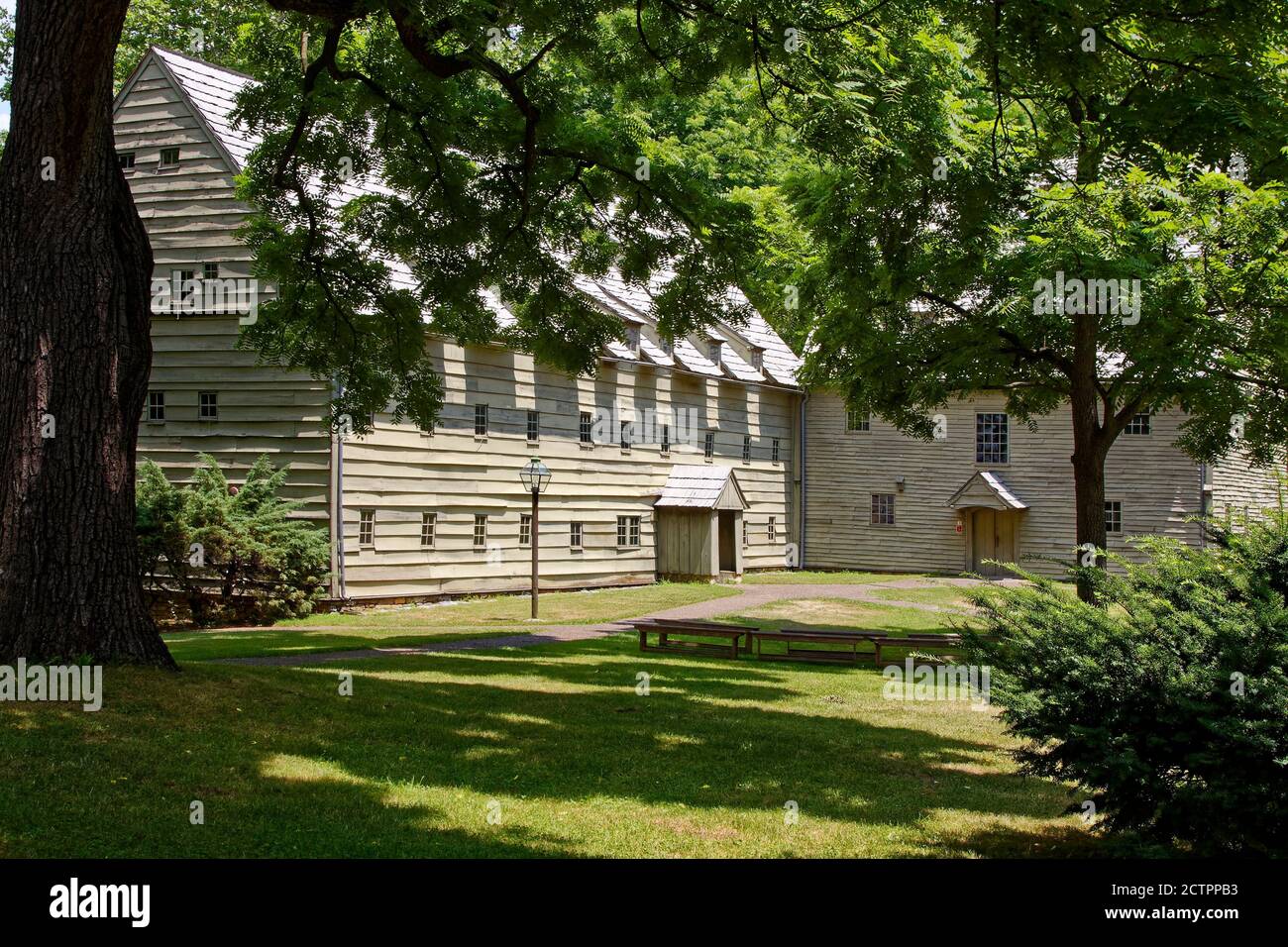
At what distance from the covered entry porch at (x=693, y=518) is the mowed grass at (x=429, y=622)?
1069mm

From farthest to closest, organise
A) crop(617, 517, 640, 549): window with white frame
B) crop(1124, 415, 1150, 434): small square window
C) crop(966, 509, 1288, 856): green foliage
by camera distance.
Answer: crop(1124, 415, 1150, 434): small square window → crop(617, 517, 640, 549): window with white frame → crop(966, 509, 1288, 856): green foliage

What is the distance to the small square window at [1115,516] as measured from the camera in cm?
3697

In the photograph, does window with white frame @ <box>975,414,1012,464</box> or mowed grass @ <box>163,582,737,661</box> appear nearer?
mowed grass @ <box>163,582,737,661</box>

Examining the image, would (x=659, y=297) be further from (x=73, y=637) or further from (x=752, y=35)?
(x=73, y=637)

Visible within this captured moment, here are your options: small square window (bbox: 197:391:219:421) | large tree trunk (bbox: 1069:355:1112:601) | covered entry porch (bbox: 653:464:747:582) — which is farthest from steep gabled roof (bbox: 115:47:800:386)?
large tree trunk (bbox: 1069:355:1112:601)

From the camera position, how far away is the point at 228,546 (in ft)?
78.8

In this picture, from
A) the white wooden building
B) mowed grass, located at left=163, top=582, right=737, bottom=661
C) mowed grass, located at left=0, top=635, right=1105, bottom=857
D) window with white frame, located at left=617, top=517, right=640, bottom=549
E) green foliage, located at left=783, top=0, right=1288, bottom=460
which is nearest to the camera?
mowed grass, located at left=0, top=635, right=1105, bottom=857

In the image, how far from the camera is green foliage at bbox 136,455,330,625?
2391cm

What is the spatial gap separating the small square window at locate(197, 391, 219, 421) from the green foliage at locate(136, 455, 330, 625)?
1.68 m

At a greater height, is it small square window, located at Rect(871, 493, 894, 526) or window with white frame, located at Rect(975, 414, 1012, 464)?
window with white frame, located at Rect(975, 414, 1012, 464)

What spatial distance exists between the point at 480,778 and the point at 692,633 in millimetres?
11449

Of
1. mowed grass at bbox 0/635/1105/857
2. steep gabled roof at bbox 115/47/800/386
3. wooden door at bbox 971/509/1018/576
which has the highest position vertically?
steep gabled roof at bbox 115/47/800/386

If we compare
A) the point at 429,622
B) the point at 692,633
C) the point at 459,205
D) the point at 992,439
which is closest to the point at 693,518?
the point at 992,439

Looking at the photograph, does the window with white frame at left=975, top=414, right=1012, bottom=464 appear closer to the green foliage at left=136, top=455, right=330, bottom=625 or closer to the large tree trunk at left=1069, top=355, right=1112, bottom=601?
the large tree trunk at left=1069, top=355, right=1112, bottom=601
